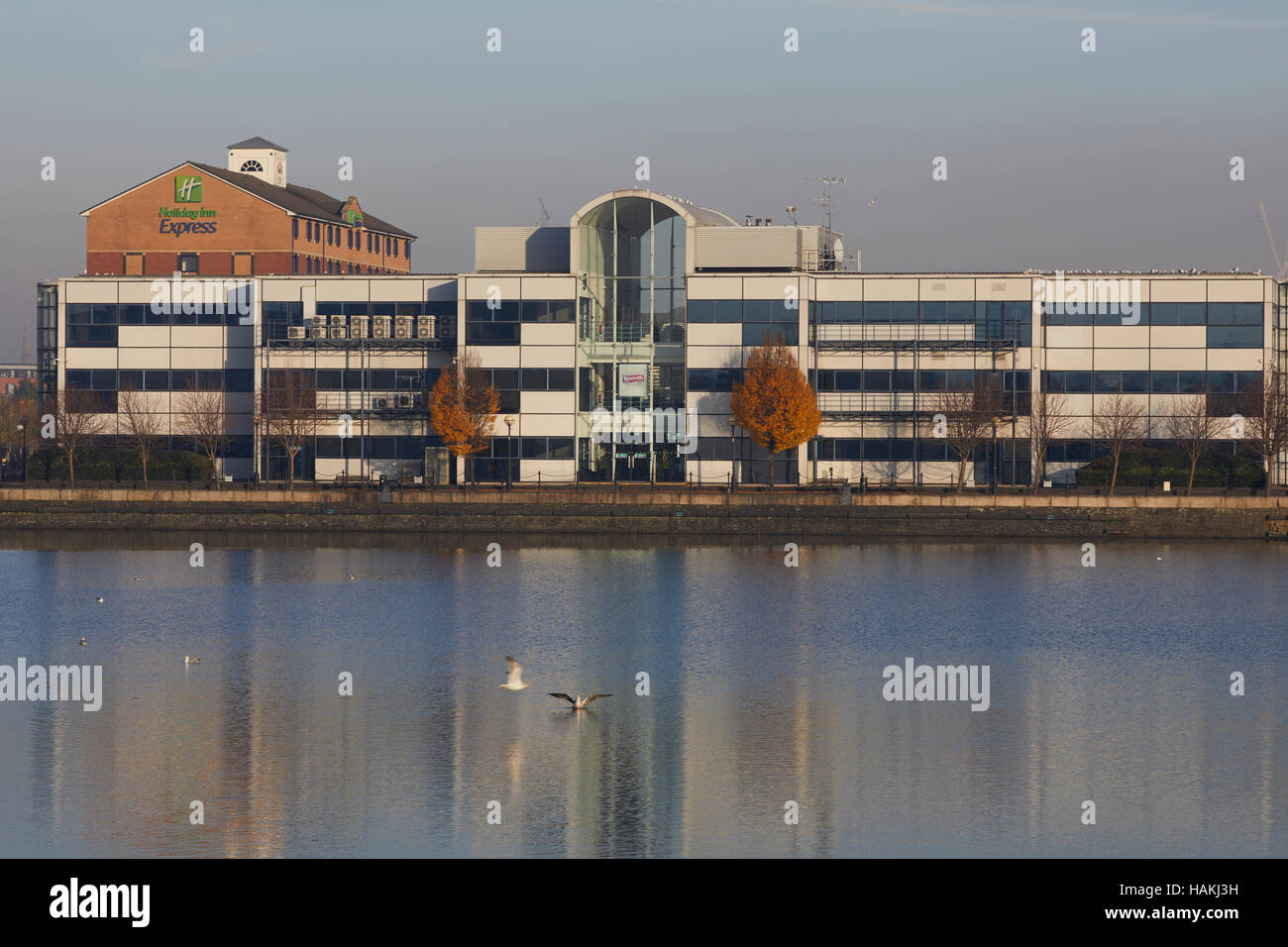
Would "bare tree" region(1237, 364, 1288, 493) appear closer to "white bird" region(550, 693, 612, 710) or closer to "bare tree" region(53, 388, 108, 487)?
"white bird" region(550, 693, 612, 710)

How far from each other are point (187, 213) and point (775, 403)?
52948 millimetres

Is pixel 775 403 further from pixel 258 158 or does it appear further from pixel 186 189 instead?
pixel 258 158

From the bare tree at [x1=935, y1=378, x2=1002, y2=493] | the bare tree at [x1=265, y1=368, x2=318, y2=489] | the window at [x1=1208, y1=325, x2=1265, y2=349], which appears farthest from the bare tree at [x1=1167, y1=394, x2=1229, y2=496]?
the bare tree at [x1=265, y1=368, x2=318, y2=489]

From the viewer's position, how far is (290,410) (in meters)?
95.4

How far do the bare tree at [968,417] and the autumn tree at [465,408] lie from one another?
2638cm

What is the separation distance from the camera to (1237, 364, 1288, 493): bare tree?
291ft

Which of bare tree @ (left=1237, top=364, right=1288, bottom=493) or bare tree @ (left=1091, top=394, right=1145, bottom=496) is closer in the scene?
bare tree @ (left=1237, top=364, right=1288, bottom=493)

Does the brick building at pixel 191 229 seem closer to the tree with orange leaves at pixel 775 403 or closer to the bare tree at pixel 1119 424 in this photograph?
the tree with orange leaves at pixel 775 403

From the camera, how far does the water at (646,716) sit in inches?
1155

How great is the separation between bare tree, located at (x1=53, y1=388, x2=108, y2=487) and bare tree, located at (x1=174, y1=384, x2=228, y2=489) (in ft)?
16.4

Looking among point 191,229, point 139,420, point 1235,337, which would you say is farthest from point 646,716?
point 191,229

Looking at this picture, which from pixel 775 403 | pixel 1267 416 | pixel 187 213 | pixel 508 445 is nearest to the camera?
pixel 1267 416
